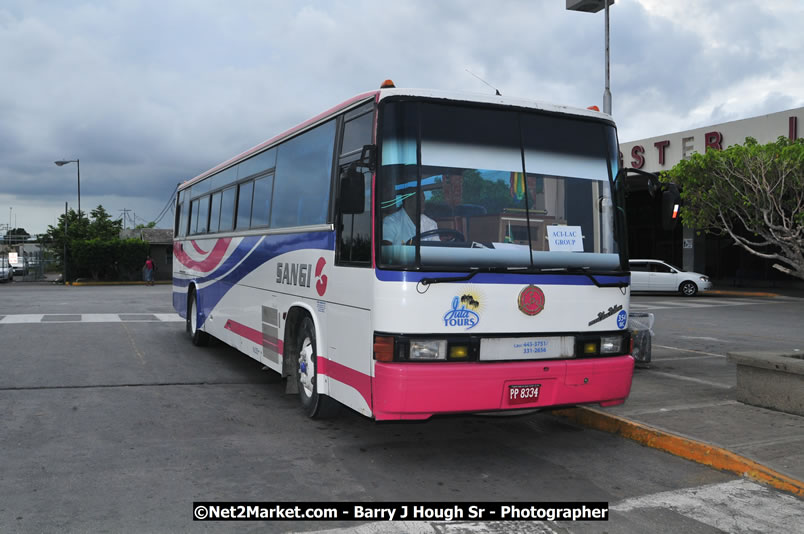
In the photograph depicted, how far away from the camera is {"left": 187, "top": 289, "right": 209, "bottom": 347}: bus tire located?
13.1 m

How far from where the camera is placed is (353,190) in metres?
5.62

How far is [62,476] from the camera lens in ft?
17.6

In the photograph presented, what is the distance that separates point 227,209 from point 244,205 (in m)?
1.10

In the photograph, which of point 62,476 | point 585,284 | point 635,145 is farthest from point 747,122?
point 62,476

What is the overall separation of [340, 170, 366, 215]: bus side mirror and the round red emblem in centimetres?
149

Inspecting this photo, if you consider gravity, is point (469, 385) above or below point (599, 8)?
below

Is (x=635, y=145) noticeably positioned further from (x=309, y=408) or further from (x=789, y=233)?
(x=309, y=408)

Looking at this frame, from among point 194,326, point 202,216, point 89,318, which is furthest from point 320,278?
point 89,318

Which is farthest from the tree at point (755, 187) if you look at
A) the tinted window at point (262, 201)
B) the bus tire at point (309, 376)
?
the bus tire at point (309, 376)

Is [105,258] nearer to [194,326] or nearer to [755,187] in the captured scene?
[194,326]

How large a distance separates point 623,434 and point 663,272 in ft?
81.5

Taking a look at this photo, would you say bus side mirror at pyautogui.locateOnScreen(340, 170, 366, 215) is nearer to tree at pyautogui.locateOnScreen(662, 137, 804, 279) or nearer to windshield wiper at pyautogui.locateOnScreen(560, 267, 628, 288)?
windshield wiper at pyautogui.locateOnScreen(560, 267, 628, 288)

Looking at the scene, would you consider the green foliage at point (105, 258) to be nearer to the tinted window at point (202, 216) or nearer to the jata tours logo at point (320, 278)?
the tinted window at point (202, 216)

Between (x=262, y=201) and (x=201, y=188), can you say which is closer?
(x=262, y=201)
